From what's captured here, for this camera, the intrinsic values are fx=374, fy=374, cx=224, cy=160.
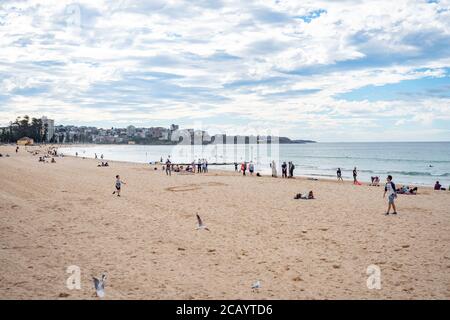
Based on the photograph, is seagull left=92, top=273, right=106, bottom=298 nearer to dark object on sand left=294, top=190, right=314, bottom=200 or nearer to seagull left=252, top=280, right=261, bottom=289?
seagull left=252, top=280, right=261, bottom=289

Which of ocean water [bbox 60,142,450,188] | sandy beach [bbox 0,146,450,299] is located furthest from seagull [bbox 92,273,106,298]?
ocean water [bbox 60,142,450,188]

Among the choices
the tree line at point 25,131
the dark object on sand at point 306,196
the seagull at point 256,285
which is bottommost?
the seagull at point 256,285

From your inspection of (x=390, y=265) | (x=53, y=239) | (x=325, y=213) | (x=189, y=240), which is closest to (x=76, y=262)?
(x=53, y=239)

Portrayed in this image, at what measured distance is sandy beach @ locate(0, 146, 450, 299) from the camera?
718cm

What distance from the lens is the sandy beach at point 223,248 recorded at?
7176 millimetres

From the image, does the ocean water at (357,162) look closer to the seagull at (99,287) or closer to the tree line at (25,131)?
the seagull at (99,287)

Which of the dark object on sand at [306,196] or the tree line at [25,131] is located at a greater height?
the tree line at [25,131]

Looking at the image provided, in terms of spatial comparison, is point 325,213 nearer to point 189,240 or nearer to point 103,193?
point 189,240

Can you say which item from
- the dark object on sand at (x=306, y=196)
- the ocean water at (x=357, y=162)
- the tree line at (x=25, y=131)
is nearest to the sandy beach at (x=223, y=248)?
the dark object on sand at (x=306, y=196)

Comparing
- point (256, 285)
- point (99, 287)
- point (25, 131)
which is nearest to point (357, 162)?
point (256, 285)

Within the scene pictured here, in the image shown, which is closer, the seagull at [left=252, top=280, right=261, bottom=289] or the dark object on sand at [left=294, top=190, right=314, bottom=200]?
the seagull at [left=252, top=280, right=261, bottom=289]

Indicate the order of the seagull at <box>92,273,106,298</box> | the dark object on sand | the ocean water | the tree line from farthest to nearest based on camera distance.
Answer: the tree line
the ocean water
the dark object on sand
the seagull at <box>92,273,106,298</box>

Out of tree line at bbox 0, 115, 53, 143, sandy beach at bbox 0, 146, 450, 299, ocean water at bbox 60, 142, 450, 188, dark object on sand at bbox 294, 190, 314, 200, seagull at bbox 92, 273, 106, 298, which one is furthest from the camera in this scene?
tree line at bbox 0, 115, 53, 143
